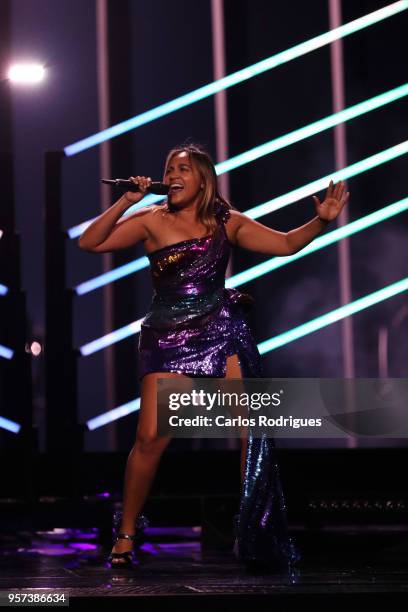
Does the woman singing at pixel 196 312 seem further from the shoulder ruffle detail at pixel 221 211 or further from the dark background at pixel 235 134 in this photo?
the dark background at pixel 235 134

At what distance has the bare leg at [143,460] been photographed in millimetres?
3029

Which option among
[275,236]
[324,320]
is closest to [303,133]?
[324,320]

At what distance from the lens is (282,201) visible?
4613 millimetres

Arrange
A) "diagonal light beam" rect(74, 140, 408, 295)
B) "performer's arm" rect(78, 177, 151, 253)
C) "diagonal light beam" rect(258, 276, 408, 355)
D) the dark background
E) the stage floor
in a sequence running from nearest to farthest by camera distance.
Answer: the stage floor < "performer's arm" rect(78, 177, 151, 253) < "diagonal light beam" rect(74, 140, 408, 295) < "diagonal light beam" rect(258, 276, 408, 355) < the dark background

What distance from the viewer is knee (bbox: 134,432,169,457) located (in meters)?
3.03

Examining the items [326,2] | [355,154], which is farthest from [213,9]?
[355,154]

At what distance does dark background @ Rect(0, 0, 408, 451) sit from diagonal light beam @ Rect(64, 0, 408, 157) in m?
0.24

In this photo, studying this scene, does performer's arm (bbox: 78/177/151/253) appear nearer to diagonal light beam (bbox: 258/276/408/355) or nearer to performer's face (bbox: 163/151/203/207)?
performer's face (bbox: 163/151/203/207)

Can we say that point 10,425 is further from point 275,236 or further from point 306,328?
point 275,236

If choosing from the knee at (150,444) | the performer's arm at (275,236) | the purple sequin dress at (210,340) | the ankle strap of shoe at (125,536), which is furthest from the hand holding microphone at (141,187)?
the ankle strap of shoe at (125,536)

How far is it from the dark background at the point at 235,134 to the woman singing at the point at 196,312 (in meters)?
1.77

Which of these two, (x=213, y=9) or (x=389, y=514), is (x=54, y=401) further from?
(x=213, y=9)

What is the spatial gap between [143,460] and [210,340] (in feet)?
1.31

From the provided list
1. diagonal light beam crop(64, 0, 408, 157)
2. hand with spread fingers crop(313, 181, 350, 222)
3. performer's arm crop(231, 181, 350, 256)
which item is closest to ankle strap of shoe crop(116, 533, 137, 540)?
performer's arm crop(231, 181, 350, 256)
